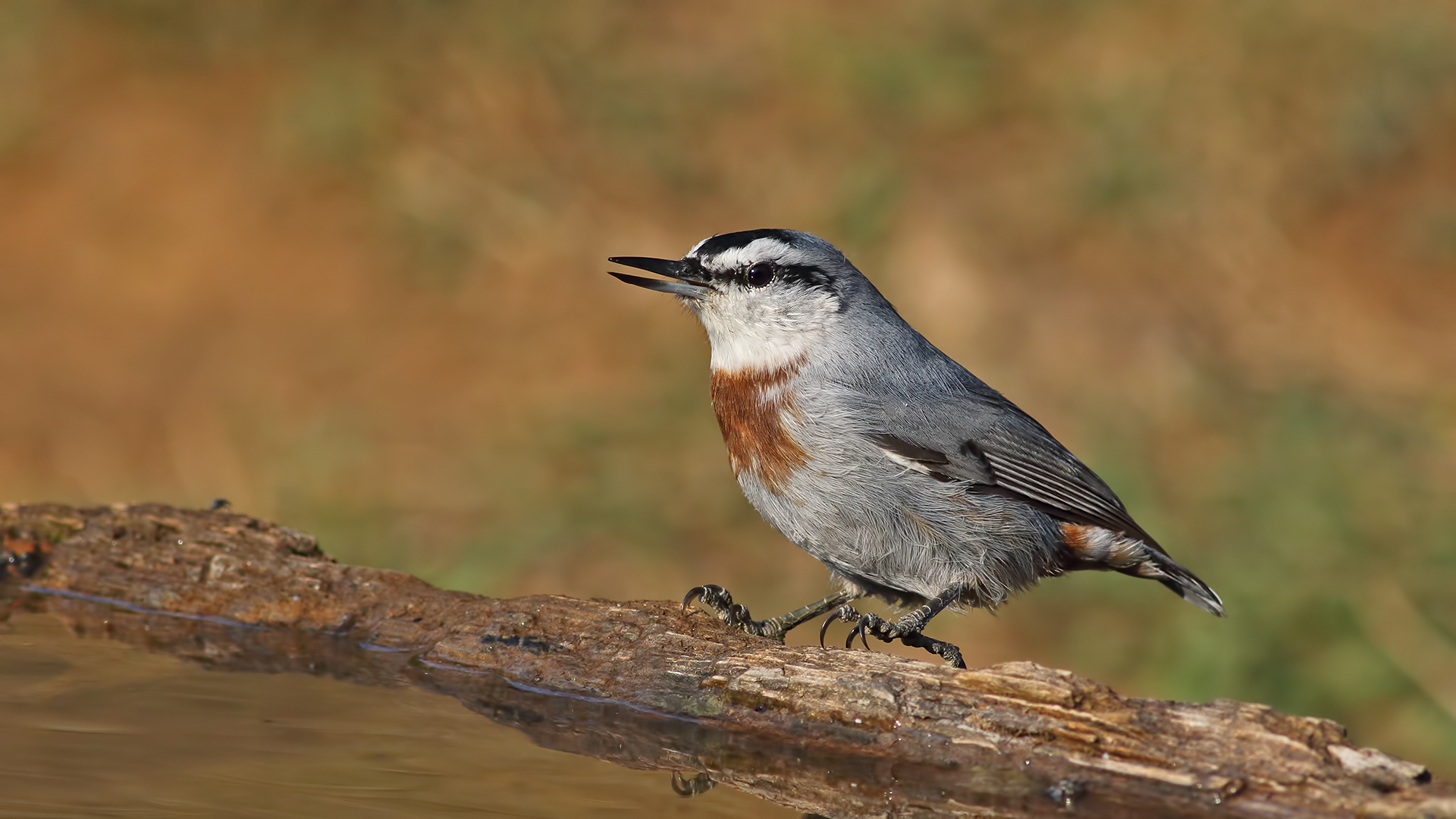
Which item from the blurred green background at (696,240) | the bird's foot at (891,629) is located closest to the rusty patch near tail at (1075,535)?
the bird's foot at (891,629)

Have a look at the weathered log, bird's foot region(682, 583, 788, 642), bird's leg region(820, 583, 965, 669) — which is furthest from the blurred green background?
the weathered log

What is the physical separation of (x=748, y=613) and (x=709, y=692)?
2.91 ft

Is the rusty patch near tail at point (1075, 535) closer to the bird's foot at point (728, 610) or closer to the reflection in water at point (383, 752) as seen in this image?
the bird's foot at point (728, 610)

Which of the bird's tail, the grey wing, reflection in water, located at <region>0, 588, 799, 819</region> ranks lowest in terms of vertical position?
reflection in water, located at <region>0, 588, 799, 819</region>

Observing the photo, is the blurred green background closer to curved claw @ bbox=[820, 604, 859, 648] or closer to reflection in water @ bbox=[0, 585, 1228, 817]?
curved claw @ bbox=[820, 604, 859, 648]

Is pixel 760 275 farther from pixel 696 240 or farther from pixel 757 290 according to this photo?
pixel 696 240

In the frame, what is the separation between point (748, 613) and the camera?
168 inches

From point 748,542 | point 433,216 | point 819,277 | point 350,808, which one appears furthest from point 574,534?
point 350,808

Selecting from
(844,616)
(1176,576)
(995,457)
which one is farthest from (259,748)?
(1176,576)

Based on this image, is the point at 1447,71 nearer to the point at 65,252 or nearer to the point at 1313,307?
the point at 1313,307

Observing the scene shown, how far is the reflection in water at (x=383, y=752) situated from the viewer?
9.17 feet

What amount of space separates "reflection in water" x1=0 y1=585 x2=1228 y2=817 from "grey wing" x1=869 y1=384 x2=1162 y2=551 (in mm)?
1321

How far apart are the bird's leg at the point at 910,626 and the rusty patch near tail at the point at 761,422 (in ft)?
1.40

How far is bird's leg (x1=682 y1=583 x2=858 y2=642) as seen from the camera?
4.14m
